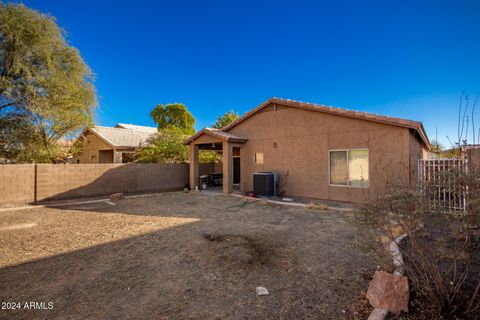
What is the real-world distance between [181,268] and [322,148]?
315 inches

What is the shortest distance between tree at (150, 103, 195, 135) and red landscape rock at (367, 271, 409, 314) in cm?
3322

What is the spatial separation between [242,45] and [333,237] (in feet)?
48.0

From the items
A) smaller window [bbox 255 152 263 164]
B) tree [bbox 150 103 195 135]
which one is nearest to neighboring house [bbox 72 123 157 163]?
smaller window [bbox 255 152 263 164]

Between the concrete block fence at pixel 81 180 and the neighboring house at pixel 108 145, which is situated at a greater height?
the neighboring house at pixel 108 145

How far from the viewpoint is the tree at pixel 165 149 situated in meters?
15.8

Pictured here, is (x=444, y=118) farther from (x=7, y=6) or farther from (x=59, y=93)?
(x=7, y=6)

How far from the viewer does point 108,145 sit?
58.9 ft

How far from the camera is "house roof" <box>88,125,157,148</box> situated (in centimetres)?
1812

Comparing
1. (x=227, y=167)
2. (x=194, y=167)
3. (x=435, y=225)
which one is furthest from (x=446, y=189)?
(x=194, y=167)

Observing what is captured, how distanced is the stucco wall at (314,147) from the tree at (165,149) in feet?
16.9

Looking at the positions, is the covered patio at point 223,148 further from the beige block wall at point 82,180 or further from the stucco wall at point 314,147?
the beige block wall at point 82,180

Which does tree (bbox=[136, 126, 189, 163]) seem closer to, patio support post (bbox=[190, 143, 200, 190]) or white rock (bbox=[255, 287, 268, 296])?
patio support post (bbox=[190, 143, 200, 190])

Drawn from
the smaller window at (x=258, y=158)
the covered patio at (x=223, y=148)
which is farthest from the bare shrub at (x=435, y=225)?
the covered patio at (x=223, y=148)

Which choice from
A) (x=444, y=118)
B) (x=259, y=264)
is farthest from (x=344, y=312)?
(x=444, y=118)
